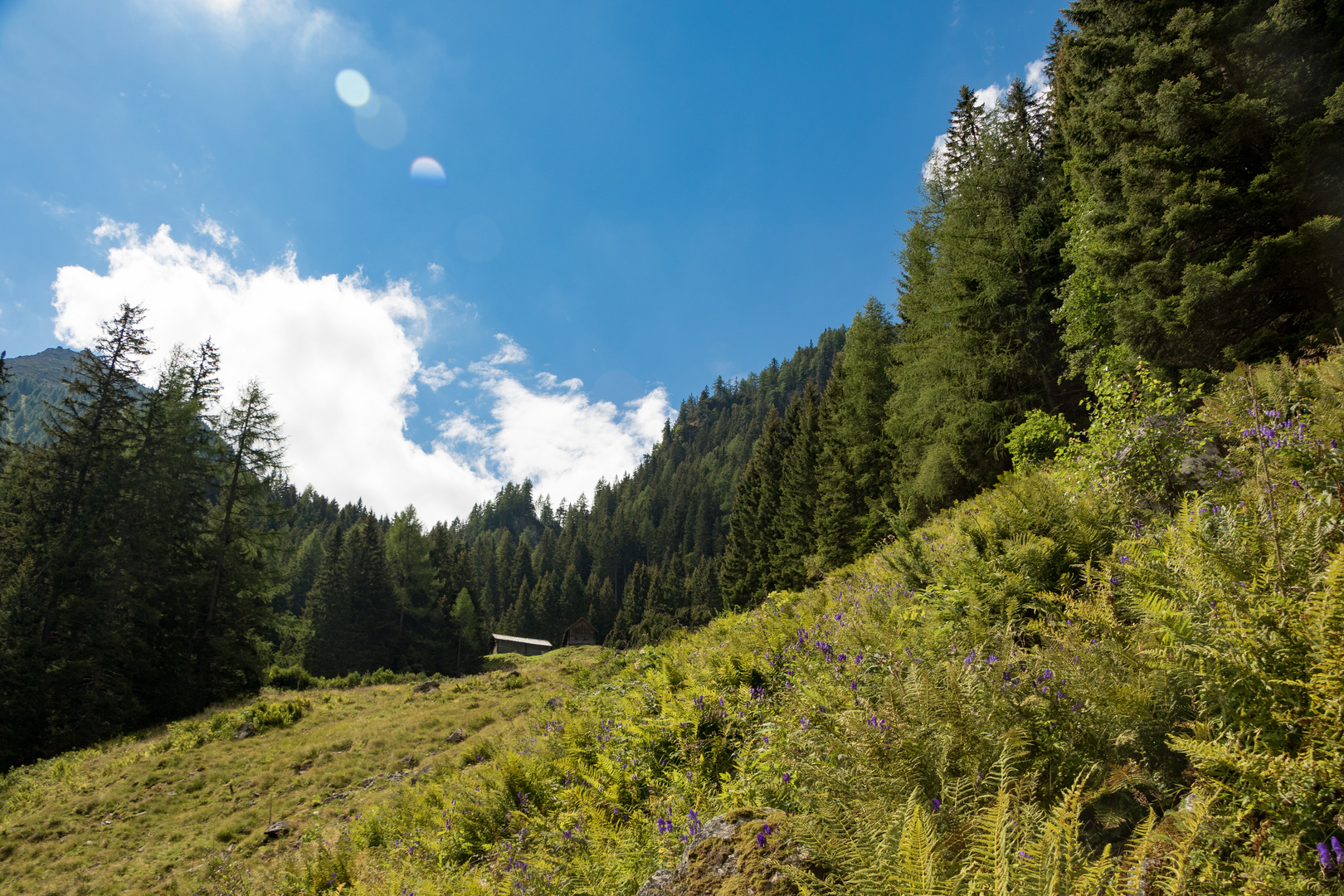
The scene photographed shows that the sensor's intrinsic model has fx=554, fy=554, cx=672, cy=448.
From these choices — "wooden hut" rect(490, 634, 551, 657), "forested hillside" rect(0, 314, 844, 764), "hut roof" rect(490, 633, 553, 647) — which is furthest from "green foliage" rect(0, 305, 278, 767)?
"wooden hut" rect(490, 634, 551, 657)

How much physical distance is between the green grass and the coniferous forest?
3.70m

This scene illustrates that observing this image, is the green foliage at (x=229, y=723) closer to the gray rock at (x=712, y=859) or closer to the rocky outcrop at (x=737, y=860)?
the gray rock at (x=712, y=859)

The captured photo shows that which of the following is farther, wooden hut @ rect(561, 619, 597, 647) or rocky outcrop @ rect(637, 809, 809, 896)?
wooden hut @ rect(561, 619, 597, 647)

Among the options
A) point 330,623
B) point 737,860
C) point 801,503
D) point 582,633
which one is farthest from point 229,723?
point 582,633

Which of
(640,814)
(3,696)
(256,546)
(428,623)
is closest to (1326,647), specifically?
(640,814)

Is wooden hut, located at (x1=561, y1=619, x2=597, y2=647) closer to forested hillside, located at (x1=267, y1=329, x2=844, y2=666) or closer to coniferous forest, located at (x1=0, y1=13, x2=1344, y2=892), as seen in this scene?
forested hillside, located at (x1=267, y1=329, x2=844, y2=666)

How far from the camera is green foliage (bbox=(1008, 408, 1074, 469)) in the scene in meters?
14.2

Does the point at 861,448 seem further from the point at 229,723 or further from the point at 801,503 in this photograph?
the point at 229,723

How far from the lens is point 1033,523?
546cm

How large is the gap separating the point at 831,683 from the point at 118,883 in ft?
41.2

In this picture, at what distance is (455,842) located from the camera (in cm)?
646

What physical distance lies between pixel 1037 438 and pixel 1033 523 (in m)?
11.2

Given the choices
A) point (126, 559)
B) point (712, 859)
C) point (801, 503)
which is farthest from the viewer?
point (801, 503)

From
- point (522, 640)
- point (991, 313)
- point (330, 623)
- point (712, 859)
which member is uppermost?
point (991, 313)
